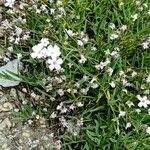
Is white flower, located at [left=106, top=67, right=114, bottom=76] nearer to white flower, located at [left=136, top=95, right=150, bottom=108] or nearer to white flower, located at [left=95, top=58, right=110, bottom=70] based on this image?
white flower, located at [left=95, top=58, right=110, bottom=70]

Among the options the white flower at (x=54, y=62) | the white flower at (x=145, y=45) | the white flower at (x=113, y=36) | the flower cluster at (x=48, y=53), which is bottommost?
the white flower at (x=54, y=62)

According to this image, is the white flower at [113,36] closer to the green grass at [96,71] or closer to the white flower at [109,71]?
the green grass at [96,71]

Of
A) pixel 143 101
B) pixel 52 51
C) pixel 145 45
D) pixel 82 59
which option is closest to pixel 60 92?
pixel 82 59

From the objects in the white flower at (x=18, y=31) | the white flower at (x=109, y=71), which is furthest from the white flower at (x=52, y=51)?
the white flower at (x=18, y=31)

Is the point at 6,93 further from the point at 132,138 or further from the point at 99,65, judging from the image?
the point at 132,138

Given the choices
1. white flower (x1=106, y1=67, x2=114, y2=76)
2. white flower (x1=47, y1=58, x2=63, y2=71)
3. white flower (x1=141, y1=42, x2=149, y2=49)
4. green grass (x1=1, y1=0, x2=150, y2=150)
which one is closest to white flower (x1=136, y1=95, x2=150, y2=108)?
green grass (x1=1, y1=0, x2=150, y2=150)

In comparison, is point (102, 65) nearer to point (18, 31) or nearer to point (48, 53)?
point (48, 53)

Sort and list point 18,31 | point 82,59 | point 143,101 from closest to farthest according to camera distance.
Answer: point 143,101, point 82,59, point 18,31

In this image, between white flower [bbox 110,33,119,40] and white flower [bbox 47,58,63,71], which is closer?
white flower [bbox 47,58,63,71]

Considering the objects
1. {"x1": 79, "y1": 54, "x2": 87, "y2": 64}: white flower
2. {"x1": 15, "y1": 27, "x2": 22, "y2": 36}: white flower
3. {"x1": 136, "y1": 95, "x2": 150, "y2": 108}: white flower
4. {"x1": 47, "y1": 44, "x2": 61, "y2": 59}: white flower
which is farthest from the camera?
{"x1": 15, "y1": 27, "x2": 22, "y2": 36}: white flower
